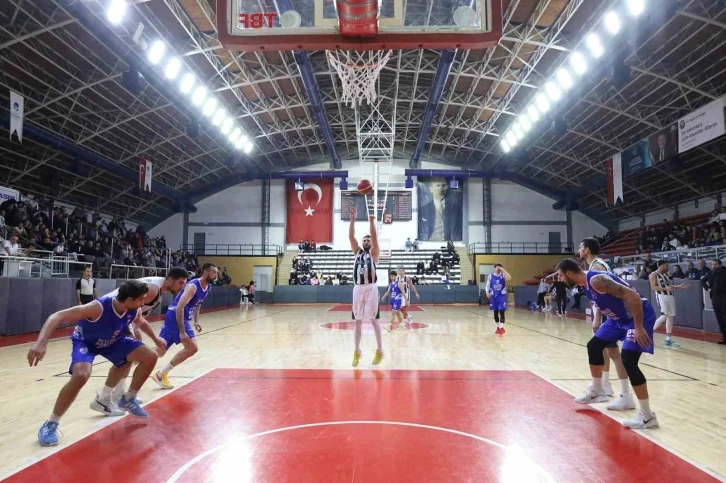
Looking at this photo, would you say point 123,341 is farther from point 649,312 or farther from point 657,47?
point 657,47

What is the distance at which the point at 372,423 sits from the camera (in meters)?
3.92

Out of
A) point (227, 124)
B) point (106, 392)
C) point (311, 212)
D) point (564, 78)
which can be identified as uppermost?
point (564, 78)

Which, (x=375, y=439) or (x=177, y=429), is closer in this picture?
(x=375, y=439)

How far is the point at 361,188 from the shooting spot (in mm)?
6484

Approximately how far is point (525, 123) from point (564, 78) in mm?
4371

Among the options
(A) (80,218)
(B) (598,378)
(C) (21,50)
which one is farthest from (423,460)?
(A) (80,218)

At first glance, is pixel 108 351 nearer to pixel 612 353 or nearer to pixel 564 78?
pixel 612 353

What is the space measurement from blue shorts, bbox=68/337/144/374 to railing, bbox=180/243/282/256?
93.3 feet

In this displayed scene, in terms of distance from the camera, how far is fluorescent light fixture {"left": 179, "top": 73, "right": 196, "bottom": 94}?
17.5 metres

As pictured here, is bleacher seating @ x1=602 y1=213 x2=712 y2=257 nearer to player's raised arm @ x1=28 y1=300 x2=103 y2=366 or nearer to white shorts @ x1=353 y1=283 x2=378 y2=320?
white shorts @ x1=353 y1=283 x2=378 y2=320

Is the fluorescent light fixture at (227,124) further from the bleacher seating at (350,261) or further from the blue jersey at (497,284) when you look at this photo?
the blue jersey at (497,284)

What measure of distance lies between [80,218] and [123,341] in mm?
20603

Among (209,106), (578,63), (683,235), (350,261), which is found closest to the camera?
(578,63)

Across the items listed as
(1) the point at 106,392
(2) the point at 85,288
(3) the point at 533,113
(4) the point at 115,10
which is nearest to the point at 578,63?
(3) the point at 533,113
